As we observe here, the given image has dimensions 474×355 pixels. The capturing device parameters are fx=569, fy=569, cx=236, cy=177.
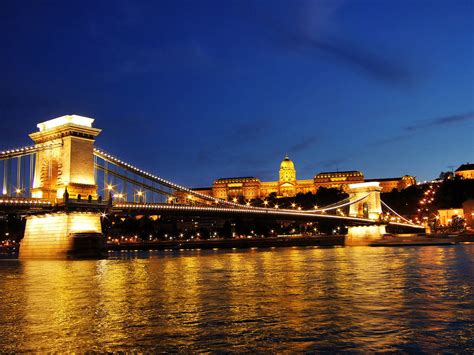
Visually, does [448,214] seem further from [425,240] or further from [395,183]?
[395,183]

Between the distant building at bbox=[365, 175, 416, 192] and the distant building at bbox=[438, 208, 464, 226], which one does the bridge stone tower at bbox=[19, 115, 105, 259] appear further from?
the distant building at bbox=[365, 175, 416, 192]

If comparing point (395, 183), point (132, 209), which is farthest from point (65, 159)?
point (395, 183)

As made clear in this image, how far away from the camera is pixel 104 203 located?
40.8 m

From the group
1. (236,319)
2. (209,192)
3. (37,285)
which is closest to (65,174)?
(37,285)

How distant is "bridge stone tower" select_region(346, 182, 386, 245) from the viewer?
257 feet

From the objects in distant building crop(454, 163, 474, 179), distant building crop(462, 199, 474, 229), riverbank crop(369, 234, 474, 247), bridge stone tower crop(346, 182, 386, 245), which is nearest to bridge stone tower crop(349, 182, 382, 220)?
bridge stone tower crop(346, 182, 386, 245)

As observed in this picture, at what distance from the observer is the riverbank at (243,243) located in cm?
8762

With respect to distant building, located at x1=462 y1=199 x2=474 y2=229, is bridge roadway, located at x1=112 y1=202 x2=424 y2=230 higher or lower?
lower

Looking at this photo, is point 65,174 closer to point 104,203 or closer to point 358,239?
point 104,203

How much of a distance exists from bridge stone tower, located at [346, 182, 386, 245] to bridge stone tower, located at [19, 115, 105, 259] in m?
43.9

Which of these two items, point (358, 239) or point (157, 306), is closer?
point (157, 306)

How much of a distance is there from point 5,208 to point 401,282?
27219 millimetres

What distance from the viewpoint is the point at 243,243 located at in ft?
301

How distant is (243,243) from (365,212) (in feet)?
65.4
